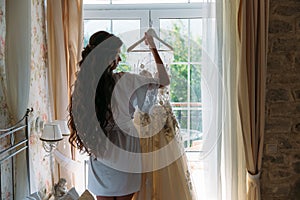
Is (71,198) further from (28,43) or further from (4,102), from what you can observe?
(28,43)

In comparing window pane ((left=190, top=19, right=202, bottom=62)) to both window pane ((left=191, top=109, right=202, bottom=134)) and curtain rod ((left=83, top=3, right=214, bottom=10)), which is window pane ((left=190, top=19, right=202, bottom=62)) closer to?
curtain rod ((left=83, top=3, right=214, bottom=10))

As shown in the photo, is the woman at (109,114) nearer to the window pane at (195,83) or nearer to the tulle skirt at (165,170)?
the tulle skirt at (165,170)

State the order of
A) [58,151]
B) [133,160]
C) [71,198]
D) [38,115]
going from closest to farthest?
[133,160]
[71,198]
[38,115]
[58,151]

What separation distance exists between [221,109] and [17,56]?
148 cm

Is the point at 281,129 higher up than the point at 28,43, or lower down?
lower down

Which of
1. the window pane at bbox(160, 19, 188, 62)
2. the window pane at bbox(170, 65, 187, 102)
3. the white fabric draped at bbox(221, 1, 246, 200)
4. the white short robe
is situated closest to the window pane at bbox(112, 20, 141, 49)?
the window pane at bbox(160, 19, 188, 62)

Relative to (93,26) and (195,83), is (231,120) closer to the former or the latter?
(195,83)

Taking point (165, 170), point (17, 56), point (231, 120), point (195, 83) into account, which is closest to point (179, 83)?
point (195, 83)

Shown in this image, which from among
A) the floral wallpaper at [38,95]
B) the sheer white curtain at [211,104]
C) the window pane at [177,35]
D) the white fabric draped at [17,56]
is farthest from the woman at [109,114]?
the window pane at [177,35]

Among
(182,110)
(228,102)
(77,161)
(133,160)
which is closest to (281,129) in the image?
(228,102)

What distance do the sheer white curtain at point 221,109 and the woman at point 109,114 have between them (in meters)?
0.63

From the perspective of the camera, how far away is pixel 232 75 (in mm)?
2748

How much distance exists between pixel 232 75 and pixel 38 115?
1387 mm

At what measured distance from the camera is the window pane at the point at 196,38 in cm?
305
